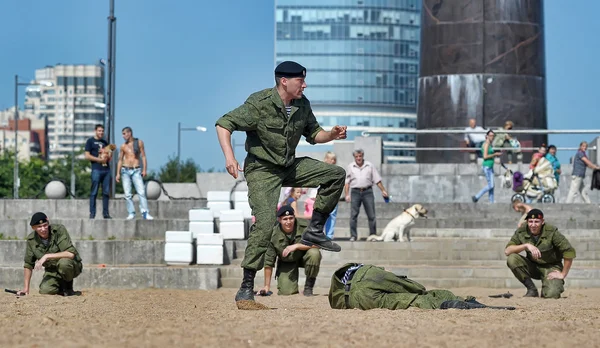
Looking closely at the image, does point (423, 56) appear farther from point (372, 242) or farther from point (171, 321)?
point (171, 321)

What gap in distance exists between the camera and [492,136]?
26266 mm

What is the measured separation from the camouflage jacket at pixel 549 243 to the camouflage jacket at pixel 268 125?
5.58m

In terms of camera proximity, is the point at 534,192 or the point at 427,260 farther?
the point at 534,192

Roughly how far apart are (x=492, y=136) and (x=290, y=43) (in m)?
148

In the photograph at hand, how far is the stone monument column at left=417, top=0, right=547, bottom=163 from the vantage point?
28969 millimetres

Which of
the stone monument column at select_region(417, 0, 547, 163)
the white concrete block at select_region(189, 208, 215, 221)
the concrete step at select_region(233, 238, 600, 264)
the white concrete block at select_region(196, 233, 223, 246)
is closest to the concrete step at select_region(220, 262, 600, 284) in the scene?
the white concrete block at select_region(196, 233, 223, 246)

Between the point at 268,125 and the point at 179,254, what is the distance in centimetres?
901

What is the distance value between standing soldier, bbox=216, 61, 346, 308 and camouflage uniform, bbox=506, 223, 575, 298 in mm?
5261

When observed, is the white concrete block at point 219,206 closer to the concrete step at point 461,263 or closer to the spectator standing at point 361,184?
the spectator standing at point 361,184

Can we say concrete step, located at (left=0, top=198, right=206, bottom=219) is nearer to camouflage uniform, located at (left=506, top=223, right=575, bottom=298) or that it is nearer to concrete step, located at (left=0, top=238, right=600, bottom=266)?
concrete step, located at (left=0, top=238, right=600, bottom=266)

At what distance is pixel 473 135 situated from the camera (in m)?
28.8

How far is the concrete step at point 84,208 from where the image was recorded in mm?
25062

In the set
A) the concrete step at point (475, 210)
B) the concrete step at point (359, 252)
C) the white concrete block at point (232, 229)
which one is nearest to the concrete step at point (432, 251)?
the concrete step at point (359, 252)

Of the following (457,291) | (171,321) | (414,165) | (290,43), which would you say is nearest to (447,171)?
(414,165)
